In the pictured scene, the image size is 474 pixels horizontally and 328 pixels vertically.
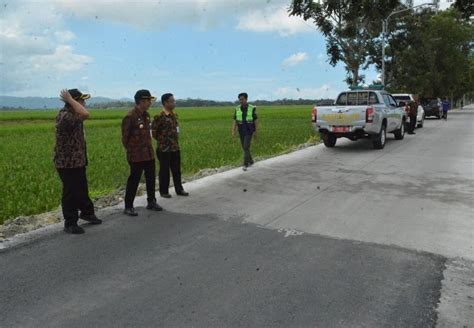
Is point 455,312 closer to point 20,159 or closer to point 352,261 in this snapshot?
point 352,261

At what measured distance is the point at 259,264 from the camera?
4.58 meters

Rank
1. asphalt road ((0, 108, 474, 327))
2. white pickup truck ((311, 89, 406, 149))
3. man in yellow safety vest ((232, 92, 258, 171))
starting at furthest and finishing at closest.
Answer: white pickup truck ((311, 89, 406, 149)) → man in yellow safety vest ((232, 92, 258, 171)) → asphalt road ((0, 108, 474, 327))

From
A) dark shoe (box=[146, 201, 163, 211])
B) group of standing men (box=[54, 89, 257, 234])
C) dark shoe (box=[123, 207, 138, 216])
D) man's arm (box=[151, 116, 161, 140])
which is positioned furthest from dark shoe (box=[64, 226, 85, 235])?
man's arm (box=[151, 116, 161, 140])

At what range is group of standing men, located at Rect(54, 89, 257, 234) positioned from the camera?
18.3 feet

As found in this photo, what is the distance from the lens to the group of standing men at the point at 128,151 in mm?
5566

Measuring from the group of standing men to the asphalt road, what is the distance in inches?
11.9

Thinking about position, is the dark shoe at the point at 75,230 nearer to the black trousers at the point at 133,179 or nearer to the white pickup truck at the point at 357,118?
the black trousers at the point at 133,179

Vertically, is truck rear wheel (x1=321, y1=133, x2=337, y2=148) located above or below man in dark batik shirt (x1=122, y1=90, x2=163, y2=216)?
below

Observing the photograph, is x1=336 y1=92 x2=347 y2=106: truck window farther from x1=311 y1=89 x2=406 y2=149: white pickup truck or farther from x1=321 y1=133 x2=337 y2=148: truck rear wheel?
x1=321 y1=133 x2=337 y2=148: truck rear wheel

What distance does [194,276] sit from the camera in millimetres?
4270

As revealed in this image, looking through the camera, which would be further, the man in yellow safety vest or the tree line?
the tree line

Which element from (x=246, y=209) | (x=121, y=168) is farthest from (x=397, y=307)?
(x=121, y=168)

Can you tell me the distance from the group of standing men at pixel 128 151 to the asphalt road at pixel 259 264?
0.30 m

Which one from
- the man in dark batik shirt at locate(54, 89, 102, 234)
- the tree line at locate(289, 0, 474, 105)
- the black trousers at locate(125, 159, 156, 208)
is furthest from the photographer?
the tree line at locate(289, 0, 474, 105)
